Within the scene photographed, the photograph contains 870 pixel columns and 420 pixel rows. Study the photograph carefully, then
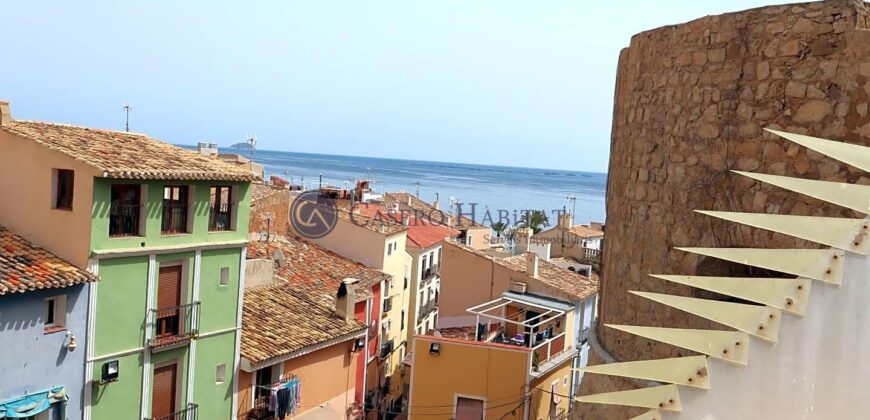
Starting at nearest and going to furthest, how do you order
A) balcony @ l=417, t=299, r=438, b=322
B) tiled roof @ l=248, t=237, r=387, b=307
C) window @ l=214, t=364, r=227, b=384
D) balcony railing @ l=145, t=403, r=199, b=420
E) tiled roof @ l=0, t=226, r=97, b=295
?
tiled roof @ l=0, t=226, r=97, b=295
balcony railing @ l=145, t=403, r=199, b=420
window @ l=214, t=364, r=227, b=384
tiled roof @ l=248, t=237, r=387, b=307
balcony @ l=417, t=299, r=438, b=322

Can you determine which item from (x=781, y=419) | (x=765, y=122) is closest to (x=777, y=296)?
(x=781, y=419)

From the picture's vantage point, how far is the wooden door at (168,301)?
17.8 m

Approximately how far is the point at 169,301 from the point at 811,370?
16.8m

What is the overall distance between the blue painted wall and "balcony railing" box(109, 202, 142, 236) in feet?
4.92

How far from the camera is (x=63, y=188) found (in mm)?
16781

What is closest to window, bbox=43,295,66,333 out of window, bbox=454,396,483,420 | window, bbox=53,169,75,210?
window, bbox=53,169,75,210

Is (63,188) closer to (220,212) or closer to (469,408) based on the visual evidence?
(220,212)

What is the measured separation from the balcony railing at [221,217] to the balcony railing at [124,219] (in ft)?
7.42

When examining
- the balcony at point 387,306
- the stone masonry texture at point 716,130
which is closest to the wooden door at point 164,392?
the stone masonry texture at point 716,130

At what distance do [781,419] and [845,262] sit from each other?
28.6 inches

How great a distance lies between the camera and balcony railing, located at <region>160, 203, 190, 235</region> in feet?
58.9

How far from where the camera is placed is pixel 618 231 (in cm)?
695

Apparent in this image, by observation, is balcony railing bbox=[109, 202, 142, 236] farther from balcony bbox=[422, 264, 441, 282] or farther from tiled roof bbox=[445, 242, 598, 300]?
balcony bbox=[422, 264, 441, 282]

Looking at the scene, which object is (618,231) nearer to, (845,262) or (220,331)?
(845,262)
